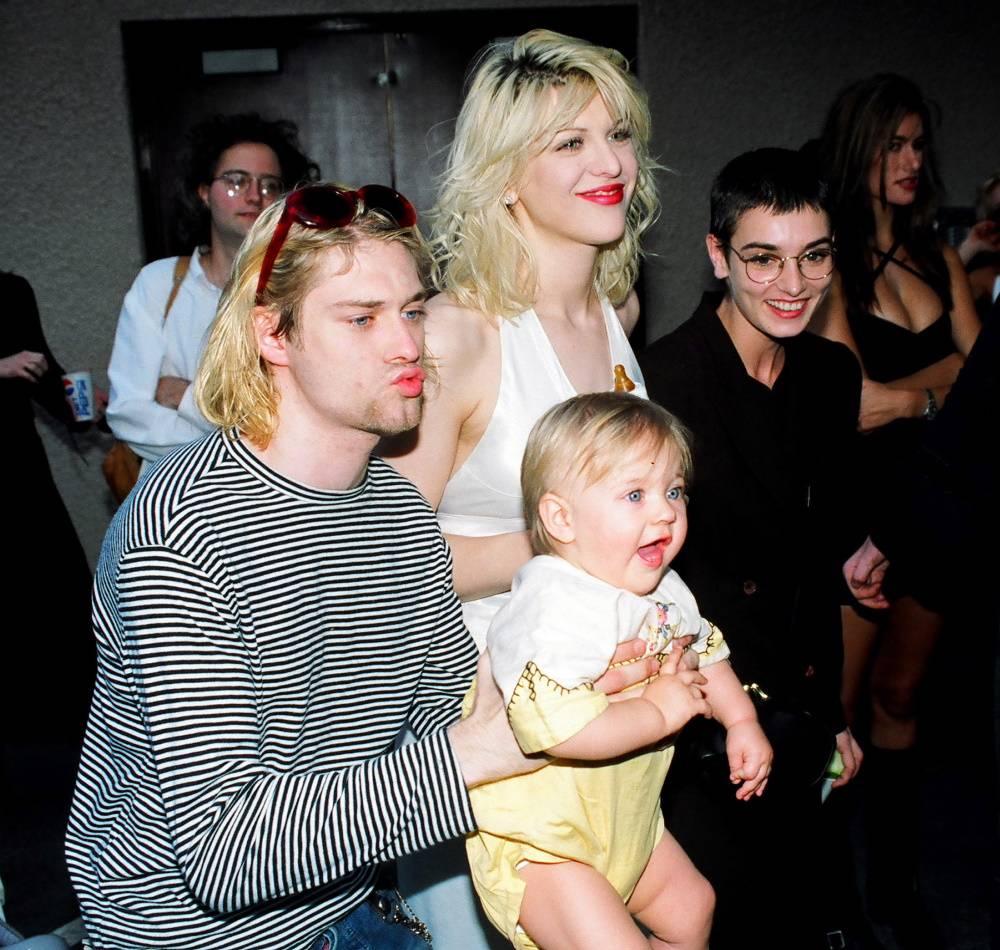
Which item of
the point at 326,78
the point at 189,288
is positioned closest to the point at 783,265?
the point at 189,288

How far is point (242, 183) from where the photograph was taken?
3.29 metres

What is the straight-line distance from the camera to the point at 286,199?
63.6 inches

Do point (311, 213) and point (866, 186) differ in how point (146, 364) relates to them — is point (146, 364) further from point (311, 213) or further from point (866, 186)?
point (866, 186)

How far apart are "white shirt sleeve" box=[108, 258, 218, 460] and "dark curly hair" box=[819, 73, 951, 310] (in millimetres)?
1884

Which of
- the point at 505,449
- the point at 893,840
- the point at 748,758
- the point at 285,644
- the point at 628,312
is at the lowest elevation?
the point at 893,840

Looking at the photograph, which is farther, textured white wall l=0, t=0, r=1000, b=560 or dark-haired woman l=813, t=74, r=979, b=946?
textured white wall l=0, t=0, r=1000, b=560

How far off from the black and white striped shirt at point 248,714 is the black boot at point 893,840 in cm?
190

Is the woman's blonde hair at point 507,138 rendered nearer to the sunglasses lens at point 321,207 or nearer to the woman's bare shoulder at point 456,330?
the woman's bare shoulder at point 456,330

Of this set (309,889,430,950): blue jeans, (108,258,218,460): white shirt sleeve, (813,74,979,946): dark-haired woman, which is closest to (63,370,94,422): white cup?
(108,258,218,460): white shirt sleeve

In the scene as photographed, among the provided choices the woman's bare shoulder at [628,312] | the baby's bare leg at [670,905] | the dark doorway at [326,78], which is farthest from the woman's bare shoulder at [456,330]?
the dark doorway at [326,78]

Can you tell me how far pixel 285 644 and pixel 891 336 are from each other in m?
2.32

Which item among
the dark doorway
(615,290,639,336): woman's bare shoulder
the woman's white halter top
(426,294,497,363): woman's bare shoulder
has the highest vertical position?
the dark doorway

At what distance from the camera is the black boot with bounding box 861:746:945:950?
10.00 feet

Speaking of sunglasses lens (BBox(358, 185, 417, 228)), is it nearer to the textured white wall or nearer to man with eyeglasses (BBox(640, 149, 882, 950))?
man with eyeglasses (BBox(640, 149, 882, 950))
